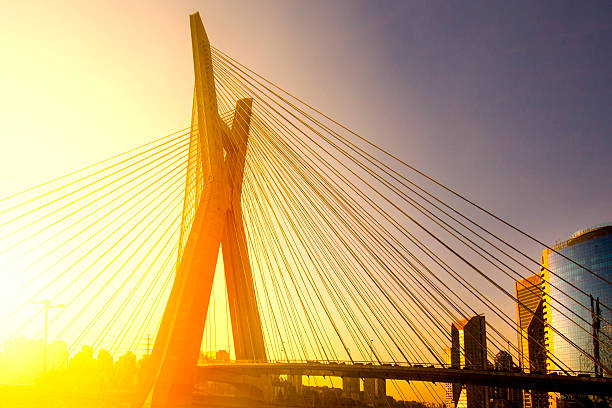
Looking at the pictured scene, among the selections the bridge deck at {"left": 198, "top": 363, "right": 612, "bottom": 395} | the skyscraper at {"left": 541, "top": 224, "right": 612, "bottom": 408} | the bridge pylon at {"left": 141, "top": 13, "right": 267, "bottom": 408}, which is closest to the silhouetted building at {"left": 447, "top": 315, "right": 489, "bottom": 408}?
the bridge deck at {"left": 198, "top": 363, "right": 612, "bottom": 395}

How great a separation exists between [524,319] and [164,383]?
554 feet

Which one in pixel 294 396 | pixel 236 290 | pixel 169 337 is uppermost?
pixel 236 290

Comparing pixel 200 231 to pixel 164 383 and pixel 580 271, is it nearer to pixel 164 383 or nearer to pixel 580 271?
pixel 164 383

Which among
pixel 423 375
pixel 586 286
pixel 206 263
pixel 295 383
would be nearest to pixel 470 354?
pixel 586 286

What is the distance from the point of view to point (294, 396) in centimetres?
4519

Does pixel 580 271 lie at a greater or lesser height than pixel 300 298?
greater

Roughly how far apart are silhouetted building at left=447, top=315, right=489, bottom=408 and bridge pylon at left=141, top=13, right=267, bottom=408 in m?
11.4

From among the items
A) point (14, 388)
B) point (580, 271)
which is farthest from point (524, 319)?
point (14, 388)

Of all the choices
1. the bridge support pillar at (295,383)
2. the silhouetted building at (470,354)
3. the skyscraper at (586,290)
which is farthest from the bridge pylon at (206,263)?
the skyscraper at (586,290)

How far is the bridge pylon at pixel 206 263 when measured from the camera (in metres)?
20.0

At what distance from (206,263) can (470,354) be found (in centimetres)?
14377

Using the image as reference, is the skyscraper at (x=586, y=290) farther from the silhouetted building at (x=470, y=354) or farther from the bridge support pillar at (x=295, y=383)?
the bridge support pillar at (x=295, y=383)

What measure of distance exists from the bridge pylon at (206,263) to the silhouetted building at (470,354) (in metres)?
11.4

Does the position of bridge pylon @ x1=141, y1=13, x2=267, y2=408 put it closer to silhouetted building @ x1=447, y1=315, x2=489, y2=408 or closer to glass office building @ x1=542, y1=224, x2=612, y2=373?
silhouetted building @ x1=447, y1=315, x2=489, y2=408
